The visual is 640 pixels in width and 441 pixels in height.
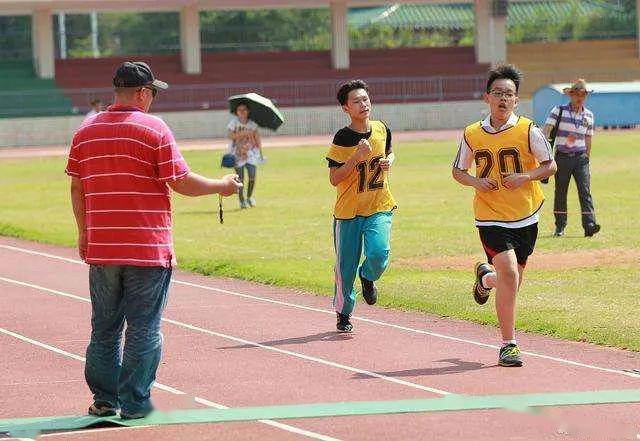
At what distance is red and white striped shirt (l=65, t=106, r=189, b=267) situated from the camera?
834 centimetres

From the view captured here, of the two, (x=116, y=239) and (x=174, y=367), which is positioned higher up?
(x=116, y=239)

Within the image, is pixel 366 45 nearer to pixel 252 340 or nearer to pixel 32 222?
pixel 32 222

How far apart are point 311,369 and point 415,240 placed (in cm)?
990

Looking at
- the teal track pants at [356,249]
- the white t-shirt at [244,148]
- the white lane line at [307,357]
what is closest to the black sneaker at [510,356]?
the white lane line at [307,357]

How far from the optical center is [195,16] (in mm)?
66312

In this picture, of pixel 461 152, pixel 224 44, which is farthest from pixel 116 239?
pixel 224 44

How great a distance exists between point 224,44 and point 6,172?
34.0 meters

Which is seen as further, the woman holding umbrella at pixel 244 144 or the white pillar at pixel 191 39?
the white pillar at pixel 191 39

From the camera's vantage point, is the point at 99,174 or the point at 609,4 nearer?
the point at 99,174

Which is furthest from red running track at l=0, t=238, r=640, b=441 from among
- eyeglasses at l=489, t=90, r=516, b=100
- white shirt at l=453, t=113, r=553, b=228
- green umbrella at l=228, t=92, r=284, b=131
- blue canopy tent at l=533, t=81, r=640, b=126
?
blue canopy tent at l=533, t=81, r=640, b=126

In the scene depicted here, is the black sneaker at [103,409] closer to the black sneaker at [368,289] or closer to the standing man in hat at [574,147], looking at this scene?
the black sneaker at [368,289]

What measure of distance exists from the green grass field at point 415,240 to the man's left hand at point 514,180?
161 cm

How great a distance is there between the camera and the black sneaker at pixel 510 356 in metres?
10.5

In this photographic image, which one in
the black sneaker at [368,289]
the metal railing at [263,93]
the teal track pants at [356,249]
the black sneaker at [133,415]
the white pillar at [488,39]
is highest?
the white pillar at [488,39]
